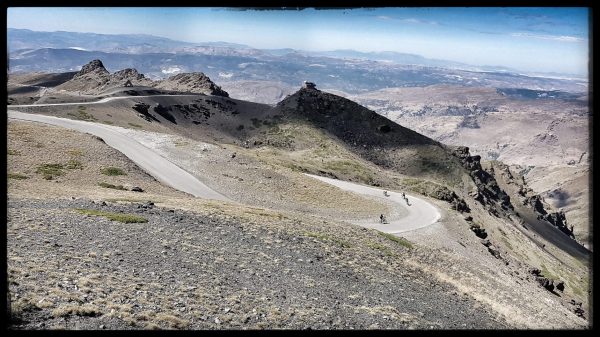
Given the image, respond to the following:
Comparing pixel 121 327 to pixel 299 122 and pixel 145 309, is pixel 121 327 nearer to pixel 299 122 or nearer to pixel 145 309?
pixel 145 309

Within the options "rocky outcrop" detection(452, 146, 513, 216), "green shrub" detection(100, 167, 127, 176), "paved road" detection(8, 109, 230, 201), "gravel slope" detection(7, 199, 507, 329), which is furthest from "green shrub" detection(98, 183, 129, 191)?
"rocky outcrop" detection(452, 146, 513, 216)

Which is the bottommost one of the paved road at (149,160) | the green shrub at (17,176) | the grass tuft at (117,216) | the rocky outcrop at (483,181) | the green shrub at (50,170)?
the rocky outcrop at (483,181)

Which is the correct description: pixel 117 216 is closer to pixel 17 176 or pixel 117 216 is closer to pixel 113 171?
pixel 17 176

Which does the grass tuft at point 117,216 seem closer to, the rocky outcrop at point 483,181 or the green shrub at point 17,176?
the green shrub at point 17,176

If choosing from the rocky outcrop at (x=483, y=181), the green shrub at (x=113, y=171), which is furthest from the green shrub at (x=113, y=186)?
the rocky outcrop at (x=483, y=181)

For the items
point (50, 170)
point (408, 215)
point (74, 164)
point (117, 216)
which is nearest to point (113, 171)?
point (74, 164)

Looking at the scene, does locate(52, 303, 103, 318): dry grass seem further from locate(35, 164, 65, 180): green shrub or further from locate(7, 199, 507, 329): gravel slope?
locate(35, 164, 65, 180): green shrub

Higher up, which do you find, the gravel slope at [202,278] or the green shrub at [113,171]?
the gravel slope at [202,278]
